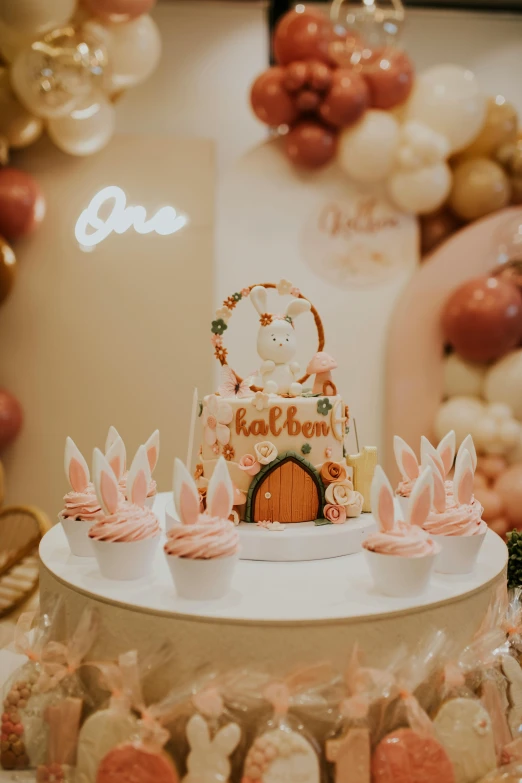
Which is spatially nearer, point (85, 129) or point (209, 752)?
point (209, 752)

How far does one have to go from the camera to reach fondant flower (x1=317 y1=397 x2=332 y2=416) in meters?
2.55

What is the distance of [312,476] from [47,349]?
290cm

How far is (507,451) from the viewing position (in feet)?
14.5

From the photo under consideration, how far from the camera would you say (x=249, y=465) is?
2500mm

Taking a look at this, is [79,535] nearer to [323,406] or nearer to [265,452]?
[265,452]

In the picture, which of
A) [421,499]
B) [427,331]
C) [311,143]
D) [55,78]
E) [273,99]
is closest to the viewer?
[421,499]

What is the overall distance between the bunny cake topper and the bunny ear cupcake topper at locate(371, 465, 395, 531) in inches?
16.7

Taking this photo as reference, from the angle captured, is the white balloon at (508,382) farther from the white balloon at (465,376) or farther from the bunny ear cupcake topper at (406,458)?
the bunny ear cupcake topper at (406,458)

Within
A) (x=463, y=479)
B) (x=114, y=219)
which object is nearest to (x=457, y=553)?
(x=463, y=479)

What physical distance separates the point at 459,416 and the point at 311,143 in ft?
6.45

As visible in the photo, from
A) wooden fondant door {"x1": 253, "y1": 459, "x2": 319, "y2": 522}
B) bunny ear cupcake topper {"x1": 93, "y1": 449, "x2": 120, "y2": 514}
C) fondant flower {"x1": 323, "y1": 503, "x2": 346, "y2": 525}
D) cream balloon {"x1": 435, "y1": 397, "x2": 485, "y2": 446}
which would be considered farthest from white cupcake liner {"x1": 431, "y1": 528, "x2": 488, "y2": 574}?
cream balloon {"x1": 435, "y1": 397, "x2": 485, "y2": 446}

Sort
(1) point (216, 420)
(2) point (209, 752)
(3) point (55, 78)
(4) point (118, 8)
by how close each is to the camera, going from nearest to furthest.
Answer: (2) point (209, 752)
(1) point (216, 420)
(3) point (55, 78)
(4) point (118, 8)

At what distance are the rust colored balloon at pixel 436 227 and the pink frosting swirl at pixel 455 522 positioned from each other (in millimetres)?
3088

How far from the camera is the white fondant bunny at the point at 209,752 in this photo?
1.78m
